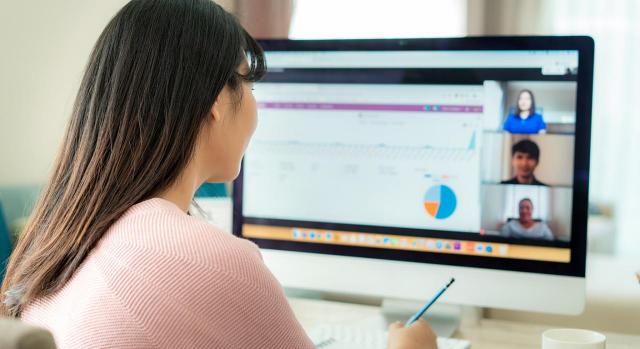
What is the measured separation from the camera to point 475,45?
→ 1183 mm

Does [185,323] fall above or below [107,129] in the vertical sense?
below

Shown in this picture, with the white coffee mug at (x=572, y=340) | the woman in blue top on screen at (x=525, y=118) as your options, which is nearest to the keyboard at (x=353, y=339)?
the white coffee mug at (x=572, y=340)

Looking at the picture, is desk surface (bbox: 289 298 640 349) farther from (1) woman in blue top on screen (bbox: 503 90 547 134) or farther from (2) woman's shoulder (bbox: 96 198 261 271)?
(2) woman's shoulder (bbox: 96 198 261 271)

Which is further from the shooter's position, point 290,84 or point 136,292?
point 290,84

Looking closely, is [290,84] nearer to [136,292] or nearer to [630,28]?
[136,292]

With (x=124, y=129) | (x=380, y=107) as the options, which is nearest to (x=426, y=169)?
(x=380, y=107)

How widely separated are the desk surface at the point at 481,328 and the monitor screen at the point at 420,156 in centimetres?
14

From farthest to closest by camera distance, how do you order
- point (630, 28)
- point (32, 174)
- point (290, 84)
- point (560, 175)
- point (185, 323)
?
point (630, 28), point (32, 174), point (290, 84), point (560, 175), point (185, 323)

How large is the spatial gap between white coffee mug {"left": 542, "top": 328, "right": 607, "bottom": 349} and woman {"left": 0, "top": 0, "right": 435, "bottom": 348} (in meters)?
0.19

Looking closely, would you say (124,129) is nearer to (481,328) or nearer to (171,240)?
(171,240)

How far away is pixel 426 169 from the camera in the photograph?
121 centimetres

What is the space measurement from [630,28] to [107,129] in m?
3.84

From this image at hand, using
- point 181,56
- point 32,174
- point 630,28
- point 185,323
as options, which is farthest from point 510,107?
point 630,28

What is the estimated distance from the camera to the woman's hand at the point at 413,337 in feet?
3.18
